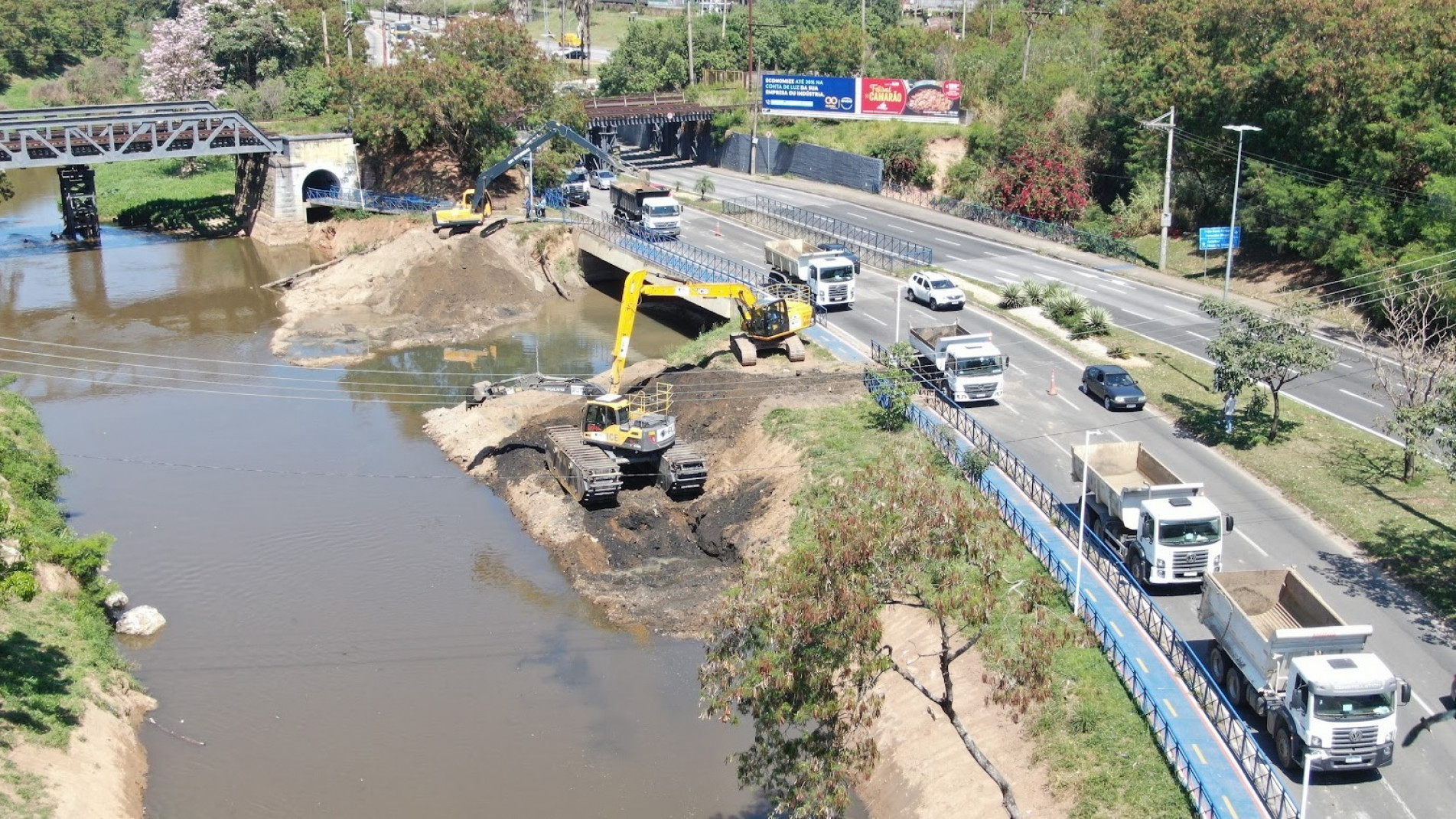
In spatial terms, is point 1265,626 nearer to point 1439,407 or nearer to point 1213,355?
point 1439,407

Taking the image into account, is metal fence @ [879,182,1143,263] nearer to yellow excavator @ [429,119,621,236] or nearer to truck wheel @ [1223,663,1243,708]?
yellow excavator @ [429,119,621,236]

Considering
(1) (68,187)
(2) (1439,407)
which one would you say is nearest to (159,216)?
(1) (68,187)

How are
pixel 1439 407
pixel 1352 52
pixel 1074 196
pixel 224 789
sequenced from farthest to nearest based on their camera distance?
1. pixel 1074 196
2. pixel 1352 52
3. pixel 1439 407
4. pixel 224 789

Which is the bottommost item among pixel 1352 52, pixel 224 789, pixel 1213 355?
pixel 224 789

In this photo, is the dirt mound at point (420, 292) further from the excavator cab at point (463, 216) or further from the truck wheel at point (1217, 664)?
the truck wheel at point (1217, 664)

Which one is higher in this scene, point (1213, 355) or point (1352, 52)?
point (1352, 52)

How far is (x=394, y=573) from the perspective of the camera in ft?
140

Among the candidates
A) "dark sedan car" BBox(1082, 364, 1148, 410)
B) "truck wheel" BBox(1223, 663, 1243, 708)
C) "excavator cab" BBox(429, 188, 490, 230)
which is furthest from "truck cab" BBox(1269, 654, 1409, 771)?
"excavator cab" BBox(429, 188, 490, 230)

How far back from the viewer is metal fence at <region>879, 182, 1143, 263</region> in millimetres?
75062

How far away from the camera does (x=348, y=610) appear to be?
4038 centimetres

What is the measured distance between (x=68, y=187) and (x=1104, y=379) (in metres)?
75.7

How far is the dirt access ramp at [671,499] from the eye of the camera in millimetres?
41125

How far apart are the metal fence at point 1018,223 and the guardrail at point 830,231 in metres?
8.26

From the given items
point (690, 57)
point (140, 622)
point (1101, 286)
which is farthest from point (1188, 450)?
point (690, 57)
